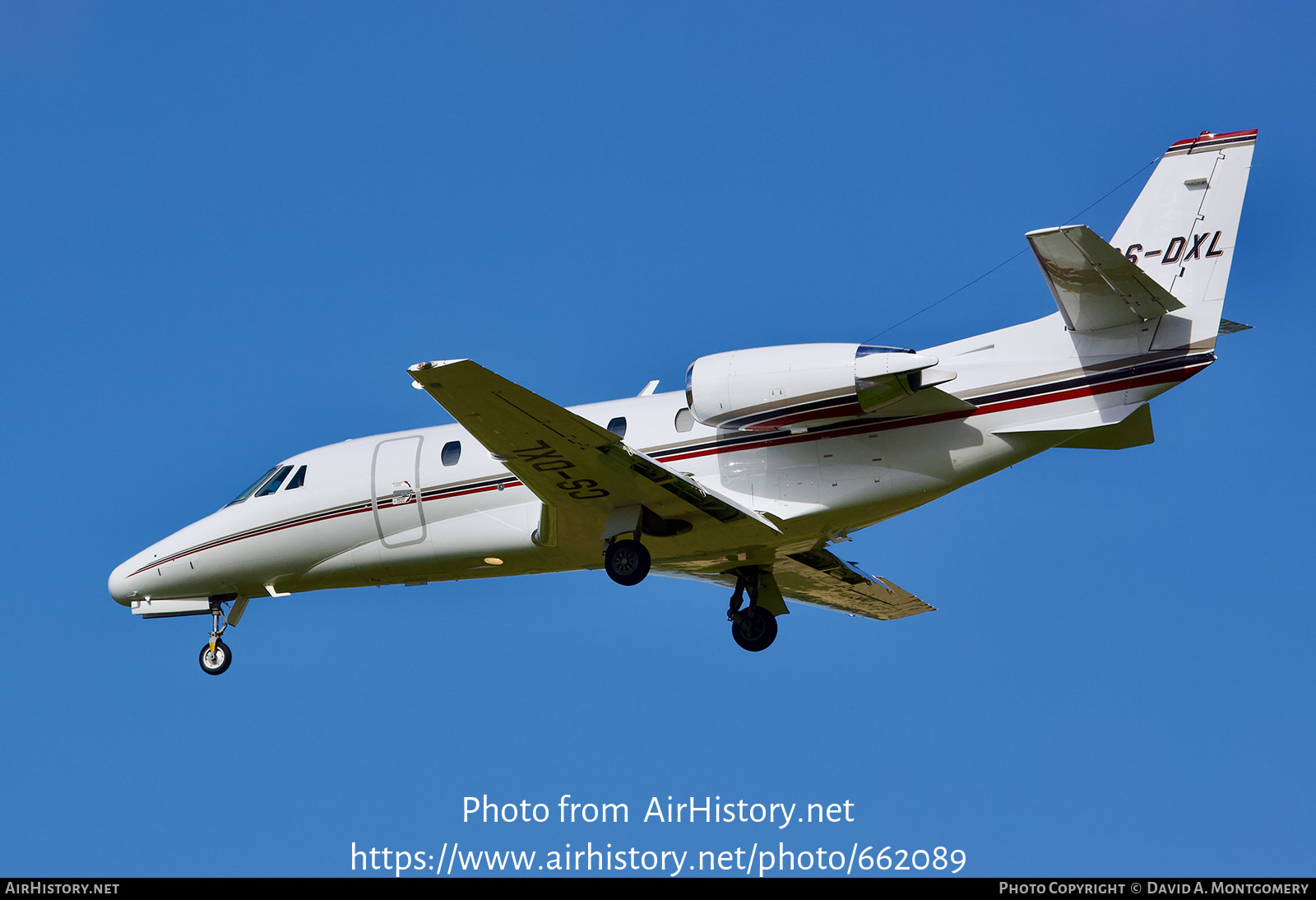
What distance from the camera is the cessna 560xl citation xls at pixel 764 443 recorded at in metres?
15.9

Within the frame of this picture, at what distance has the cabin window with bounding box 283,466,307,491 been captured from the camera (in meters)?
20.4

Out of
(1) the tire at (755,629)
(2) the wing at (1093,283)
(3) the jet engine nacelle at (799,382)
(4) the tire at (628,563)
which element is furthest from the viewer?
(1) the tire at (755,629)

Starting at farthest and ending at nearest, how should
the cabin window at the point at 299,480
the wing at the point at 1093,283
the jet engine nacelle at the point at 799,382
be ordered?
the cabin window at the point at 299,480
the jet engine nacelle at the point at 799,382
the wing at the point at 1093,283

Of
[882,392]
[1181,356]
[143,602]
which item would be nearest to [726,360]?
[882,392]

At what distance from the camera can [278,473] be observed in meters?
20.6

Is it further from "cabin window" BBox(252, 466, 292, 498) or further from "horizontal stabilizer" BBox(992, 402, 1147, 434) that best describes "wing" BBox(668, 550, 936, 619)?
"cabin window" BBox(252, 466, 292, 498)

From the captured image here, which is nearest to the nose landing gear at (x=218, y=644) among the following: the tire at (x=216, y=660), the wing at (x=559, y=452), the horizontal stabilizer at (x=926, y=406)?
the tire at (x=216, y=660)

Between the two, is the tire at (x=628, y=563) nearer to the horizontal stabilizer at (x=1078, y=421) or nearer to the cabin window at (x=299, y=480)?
the horizontal stabilizer at (x=1078, y=421)

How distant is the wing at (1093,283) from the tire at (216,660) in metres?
13.1

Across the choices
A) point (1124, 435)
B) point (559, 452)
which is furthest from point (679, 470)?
point (1124, 435)

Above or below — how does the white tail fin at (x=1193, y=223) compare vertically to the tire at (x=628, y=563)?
above

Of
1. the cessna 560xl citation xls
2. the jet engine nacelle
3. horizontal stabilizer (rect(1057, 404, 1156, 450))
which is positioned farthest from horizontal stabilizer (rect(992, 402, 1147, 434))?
the jet engine nacelle

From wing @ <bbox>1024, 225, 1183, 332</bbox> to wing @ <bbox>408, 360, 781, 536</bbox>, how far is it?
449 centimetres

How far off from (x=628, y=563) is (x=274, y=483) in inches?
245
